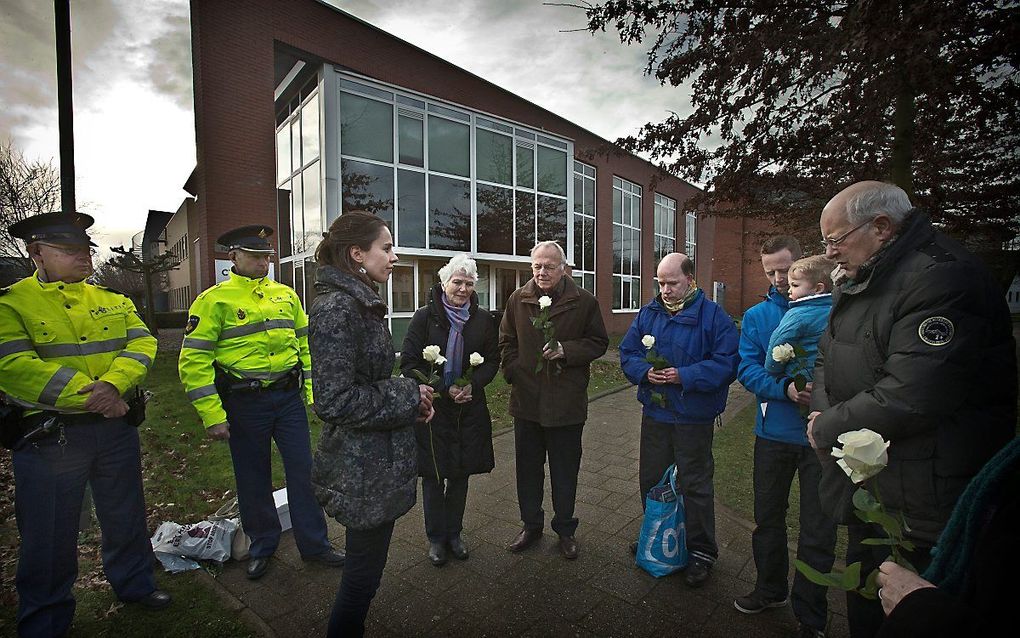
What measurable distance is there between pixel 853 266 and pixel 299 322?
131 inches

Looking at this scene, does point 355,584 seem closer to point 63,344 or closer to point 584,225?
point 63,344

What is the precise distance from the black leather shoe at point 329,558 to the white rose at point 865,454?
3.10 m

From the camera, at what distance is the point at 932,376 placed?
156 centimetres

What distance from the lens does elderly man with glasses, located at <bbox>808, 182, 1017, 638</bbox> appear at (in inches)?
61.7

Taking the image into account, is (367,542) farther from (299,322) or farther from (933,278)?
(933,278)

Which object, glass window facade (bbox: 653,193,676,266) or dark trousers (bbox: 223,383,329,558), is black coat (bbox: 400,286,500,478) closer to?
dark trousers (bbox: 223,383,329,558)

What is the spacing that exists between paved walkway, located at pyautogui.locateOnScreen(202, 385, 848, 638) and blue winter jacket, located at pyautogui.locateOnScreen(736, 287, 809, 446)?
1.05 meters

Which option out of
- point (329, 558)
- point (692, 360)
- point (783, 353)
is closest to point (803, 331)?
point (783, 353)

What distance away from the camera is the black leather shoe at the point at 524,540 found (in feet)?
11.2

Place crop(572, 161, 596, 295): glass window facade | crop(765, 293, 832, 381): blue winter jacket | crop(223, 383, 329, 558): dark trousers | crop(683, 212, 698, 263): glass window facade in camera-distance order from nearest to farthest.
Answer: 1. crop(765, 293, 832, 381): blue winter jacket
2. crop(223, 383, 329, 558): dark trousers
3. crop(572, 161, 596, 295): glass window facade
4. crop(683, 212, 698, 263): glass window facade

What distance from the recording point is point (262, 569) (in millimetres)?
3152

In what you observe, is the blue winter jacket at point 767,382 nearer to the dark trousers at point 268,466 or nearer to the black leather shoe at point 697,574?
the black leather shoe at point 697,574

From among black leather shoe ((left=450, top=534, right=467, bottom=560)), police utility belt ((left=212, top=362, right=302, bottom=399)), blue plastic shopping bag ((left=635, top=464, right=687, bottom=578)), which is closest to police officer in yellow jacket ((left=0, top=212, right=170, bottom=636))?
police utility belt ((left=212, top=362, right=302, bottom=399))

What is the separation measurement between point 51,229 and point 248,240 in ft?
3.25
